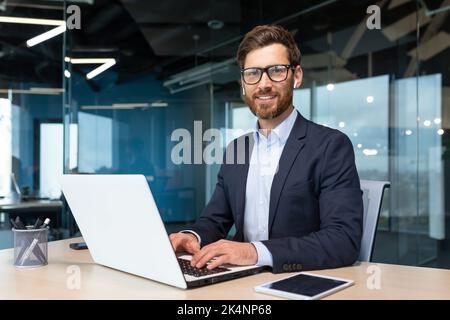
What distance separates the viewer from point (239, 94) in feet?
14.2

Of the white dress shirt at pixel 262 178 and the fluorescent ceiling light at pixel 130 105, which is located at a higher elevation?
the fluorescent ceiling light at pixel 130 105

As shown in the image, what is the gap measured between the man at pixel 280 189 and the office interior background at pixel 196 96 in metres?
2.22

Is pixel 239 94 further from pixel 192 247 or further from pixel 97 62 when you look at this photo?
pixel 192 247

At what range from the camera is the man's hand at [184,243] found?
1.34 metres

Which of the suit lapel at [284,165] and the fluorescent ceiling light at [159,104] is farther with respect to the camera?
the fluorescent ceiling light at [159,104]

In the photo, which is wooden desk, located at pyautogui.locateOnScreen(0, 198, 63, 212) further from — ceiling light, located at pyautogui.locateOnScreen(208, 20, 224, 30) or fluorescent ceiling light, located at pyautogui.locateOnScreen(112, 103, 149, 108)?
ceiling light, located at pyautogui.locateOnScreen(208, 20, 224, 30)

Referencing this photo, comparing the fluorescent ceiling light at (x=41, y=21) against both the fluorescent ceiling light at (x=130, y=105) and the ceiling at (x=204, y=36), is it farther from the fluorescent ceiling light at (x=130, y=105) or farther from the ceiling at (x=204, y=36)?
the fluorescent ceiling light at (x=130, y=105)

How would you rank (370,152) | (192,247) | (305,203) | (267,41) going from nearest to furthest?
(192,247) → (305,203) → (267,41) → (370,152)

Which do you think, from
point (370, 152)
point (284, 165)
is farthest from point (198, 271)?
point (370, 152)

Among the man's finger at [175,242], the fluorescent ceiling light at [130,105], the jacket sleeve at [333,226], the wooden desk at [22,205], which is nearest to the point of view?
the jacket sleeve at [333,226]

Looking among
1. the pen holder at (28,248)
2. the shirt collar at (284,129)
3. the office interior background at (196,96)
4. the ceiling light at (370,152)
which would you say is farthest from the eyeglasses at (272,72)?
the ceiling light at (370,152)

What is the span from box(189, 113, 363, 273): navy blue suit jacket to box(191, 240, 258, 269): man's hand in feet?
0.19

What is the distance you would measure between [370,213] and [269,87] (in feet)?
1.92

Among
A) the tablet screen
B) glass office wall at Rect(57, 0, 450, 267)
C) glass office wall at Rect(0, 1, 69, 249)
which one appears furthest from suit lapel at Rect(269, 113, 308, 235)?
glass office wall at Rect(0, 1, 69, 249)
